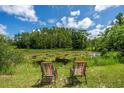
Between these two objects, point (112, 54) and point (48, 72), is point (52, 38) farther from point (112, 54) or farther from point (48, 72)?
point (48, 72)

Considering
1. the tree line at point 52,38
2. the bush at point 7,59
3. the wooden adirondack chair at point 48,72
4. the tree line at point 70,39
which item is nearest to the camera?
the wooden adirondack chair at point 48,72

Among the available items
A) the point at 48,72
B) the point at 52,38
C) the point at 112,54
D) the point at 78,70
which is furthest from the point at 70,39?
the point at 48,72

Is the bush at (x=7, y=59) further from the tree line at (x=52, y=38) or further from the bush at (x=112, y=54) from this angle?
the bush at (x=112, y=54)

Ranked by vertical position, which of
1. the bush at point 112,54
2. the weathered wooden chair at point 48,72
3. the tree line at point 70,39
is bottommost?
the weathered wooden chair at point 48,72

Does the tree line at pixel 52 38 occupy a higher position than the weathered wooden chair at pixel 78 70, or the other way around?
the tree line at pixel 52 38

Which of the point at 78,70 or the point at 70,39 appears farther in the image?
the point at 70,39

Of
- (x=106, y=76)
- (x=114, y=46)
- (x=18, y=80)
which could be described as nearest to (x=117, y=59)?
(x=114, y=46)

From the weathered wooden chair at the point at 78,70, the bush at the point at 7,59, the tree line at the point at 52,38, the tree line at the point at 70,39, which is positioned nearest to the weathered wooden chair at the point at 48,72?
the weathered wooden chair at the point at 78,70

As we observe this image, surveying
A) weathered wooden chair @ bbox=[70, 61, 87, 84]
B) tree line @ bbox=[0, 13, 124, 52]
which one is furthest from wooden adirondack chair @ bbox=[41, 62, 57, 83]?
tree line @ bbox=[0, 13, 124, 52]

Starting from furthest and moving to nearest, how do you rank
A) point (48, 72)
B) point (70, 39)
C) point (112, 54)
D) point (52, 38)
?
point (52, 38)
point (70, 39)
point (112, 54)
point (48, 72)

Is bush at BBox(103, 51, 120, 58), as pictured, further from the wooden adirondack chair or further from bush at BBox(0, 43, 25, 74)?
the wooden adirondack chair

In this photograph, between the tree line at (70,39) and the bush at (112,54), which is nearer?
the bush at (112,54)

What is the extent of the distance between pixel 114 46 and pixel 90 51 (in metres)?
2.84
